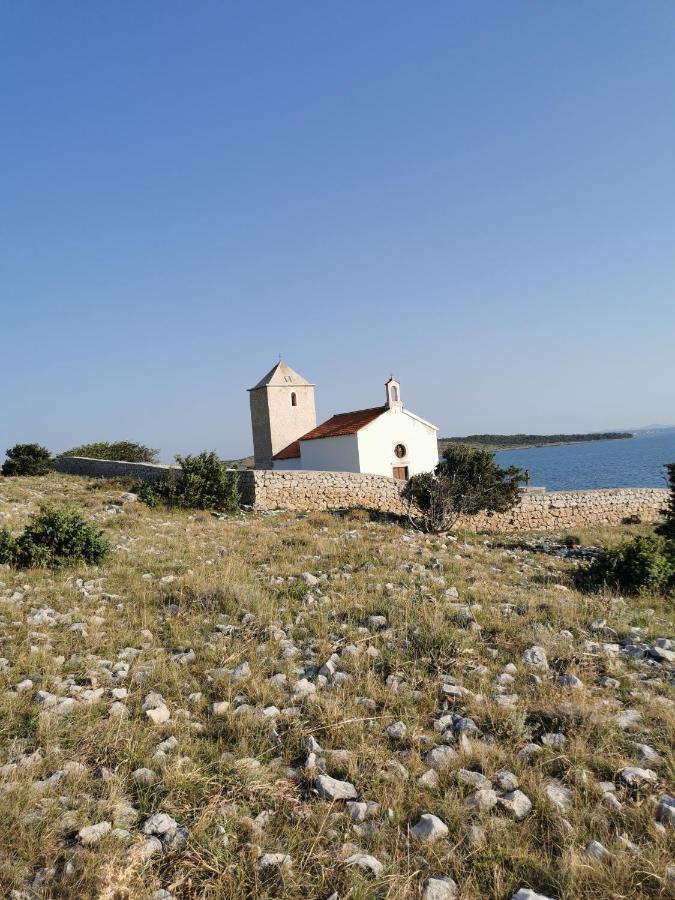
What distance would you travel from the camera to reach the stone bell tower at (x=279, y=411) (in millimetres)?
38844

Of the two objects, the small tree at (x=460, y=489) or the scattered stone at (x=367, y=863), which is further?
the small tree at (x=460, y=489)

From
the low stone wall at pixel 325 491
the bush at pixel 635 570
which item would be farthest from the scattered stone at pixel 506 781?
the low stone wall at pixel 325 491

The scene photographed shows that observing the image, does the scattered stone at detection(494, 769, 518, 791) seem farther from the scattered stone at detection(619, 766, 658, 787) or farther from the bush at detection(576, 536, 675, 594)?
the bush at detection(576, 536, 675, 594)

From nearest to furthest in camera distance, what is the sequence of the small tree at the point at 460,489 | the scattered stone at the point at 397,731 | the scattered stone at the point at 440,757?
the scattered stone at the point at 440,757
the scattered stone at the point at 397,731
the small tree at the point at 460,489

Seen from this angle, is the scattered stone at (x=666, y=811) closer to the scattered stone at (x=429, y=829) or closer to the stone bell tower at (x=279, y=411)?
the scattered stone at (x=429, y=829)

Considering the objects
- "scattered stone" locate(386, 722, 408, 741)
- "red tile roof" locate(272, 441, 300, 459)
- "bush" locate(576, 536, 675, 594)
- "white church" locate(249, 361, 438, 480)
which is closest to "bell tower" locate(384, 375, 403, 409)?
"white church" locate(249, 361, 438, 480)

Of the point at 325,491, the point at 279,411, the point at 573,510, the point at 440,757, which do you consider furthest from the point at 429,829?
the point at 279,411

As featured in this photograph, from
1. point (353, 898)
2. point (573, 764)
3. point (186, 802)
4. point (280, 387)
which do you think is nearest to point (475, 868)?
point (353, 898)

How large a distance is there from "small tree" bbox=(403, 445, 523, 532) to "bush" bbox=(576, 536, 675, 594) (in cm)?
964

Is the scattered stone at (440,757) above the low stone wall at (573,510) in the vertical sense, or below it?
above

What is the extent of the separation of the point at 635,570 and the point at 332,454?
23.8 m

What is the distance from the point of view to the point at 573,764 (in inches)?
152

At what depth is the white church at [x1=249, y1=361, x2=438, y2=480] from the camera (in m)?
31.8

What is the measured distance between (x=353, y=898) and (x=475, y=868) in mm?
688
